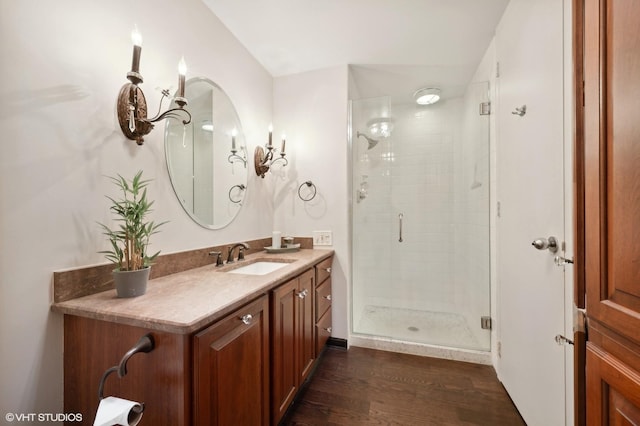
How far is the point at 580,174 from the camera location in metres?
0.71

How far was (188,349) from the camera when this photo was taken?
72 centimetres

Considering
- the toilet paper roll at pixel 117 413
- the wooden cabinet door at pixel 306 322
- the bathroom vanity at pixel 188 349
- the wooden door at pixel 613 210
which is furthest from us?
the wooden cabinet door at pixel 306 322

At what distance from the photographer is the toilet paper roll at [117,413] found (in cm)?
62

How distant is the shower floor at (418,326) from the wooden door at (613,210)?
5.52 ft

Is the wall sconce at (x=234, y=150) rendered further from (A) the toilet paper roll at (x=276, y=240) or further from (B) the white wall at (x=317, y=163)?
(A) the toilet paper roll at (x=276, y=240)

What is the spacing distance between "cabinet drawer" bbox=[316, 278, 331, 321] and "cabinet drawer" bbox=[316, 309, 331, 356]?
2.0 inches

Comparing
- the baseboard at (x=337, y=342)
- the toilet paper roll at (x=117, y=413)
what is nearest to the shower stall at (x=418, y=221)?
the baseboard at (x=337, y=342)

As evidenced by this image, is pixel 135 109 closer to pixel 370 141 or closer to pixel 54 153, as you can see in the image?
pixel 54 153

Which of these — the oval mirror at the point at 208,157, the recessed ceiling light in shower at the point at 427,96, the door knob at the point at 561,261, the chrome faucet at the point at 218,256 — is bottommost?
the chrome faucet at the point at 218,256

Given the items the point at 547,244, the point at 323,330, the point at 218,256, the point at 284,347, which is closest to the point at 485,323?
the point at 547,244

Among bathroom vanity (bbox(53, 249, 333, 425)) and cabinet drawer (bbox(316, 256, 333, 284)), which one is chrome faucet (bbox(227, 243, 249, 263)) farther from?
cabinet drawer (bbox(316, 256, 333, 284))

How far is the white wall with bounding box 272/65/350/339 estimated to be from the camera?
2203 mm

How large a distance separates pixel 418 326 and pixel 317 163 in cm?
189

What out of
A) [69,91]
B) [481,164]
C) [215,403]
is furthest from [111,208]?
[481,164]
